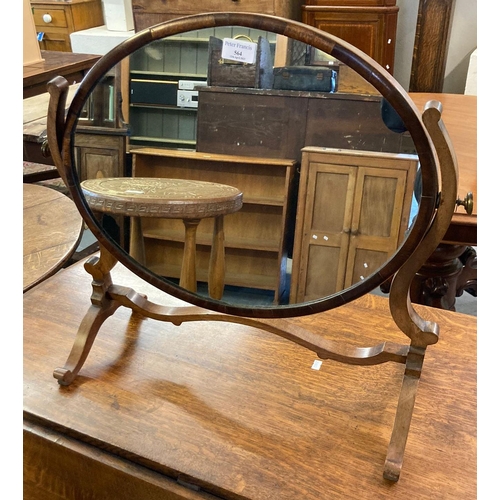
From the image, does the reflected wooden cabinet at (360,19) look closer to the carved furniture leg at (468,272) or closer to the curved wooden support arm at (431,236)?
the carved furniture leg at (468,272)

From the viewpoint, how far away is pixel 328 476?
64 cm

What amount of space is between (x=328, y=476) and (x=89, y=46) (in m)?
2.91

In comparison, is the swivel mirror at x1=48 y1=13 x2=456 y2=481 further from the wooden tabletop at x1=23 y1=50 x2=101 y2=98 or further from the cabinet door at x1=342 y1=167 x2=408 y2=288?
the wooden tabletop at x1=23 y1=50 x2=101 y2=98

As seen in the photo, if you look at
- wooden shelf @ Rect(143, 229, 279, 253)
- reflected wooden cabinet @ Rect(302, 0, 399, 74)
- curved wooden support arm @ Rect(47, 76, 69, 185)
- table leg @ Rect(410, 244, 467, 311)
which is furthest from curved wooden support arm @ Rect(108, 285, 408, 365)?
reflected wooden cabinet @ Rect(302, 0, 399, 74)

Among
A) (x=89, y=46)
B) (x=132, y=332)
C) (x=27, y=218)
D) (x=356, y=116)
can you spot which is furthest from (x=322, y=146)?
(x=89, y=46)

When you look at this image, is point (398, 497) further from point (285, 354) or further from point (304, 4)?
point (304, 4)

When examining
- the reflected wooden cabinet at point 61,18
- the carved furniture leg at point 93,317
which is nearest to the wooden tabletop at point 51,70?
the carved furniture leg at point 93,317

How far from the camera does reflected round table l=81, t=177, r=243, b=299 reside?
0.70 m

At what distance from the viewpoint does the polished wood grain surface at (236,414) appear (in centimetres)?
64

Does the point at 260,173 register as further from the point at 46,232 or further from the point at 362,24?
the point at 362,24

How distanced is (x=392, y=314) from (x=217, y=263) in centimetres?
23

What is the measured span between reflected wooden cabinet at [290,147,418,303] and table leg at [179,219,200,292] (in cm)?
13

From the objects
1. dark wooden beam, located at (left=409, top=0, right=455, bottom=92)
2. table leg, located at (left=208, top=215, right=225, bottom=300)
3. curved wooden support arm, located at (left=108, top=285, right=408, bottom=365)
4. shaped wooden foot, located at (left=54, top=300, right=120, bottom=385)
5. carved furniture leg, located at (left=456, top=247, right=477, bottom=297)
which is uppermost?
dark wooden beam, located at (left=409, top=0, right=455, bottom=92)

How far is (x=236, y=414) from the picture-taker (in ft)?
2.38
